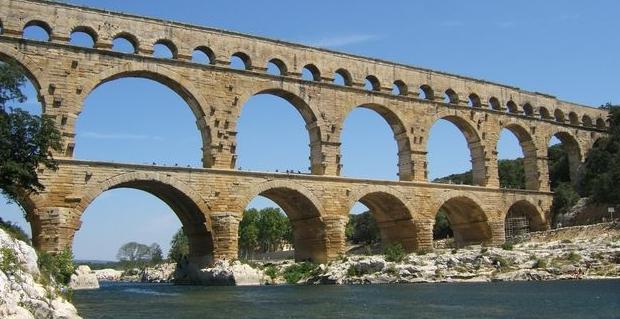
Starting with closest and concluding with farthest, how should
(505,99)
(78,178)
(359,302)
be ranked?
(359,302)
(78,178)
(505,99)

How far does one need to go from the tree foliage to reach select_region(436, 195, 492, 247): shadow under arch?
3671 centimetres

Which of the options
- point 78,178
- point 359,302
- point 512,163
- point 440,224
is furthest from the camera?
point 512,163

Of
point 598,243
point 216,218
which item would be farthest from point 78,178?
point 598,243

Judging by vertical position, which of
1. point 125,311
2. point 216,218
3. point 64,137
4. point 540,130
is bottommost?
point 125,311

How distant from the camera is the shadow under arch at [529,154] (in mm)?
42344

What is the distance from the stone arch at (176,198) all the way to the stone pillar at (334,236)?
5.91 metres

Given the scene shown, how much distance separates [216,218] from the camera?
29.3m

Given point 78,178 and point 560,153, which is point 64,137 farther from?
point 560,153

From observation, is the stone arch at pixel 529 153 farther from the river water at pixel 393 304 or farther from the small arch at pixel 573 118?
the river water at pixel 393 304

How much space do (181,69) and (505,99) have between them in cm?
2148

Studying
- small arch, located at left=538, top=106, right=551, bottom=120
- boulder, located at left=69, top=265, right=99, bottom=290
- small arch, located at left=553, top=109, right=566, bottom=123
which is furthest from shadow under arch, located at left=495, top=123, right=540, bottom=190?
boulder, located at left=69, top=265, right=99, bottom=290

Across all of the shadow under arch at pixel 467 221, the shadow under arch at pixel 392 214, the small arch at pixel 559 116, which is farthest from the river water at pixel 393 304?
the small arch at pixel 559 116

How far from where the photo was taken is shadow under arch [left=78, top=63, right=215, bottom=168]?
28609 mm

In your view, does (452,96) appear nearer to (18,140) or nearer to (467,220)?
(467,220)
